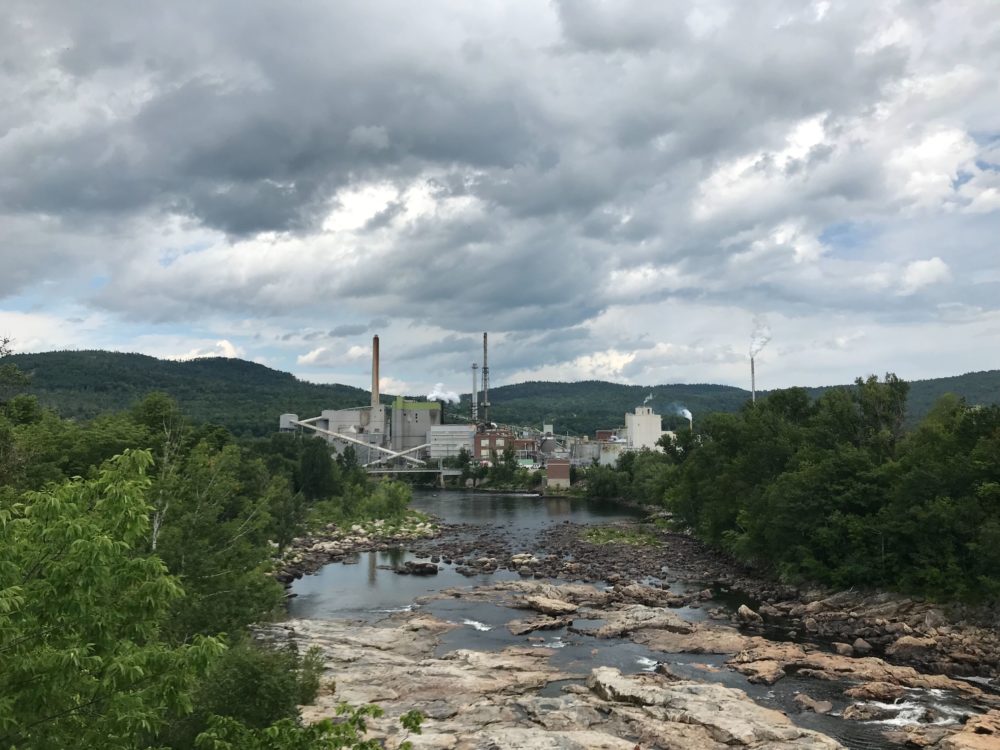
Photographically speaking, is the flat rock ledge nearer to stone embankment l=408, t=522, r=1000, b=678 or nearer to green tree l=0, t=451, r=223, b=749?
stone embankment l=408, t=522, r=1000, b=678

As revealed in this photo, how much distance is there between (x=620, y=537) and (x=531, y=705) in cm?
4687

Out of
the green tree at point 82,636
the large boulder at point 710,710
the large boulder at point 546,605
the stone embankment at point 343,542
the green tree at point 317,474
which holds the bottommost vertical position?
the stone embankment at point 343,542

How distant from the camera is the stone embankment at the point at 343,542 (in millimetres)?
55688

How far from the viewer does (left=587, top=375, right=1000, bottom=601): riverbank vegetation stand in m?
35.6

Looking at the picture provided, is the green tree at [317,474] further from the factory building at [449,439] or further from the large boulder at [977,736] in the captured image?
the large boulder at [977,736]

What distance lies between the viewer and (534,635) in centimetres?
3572

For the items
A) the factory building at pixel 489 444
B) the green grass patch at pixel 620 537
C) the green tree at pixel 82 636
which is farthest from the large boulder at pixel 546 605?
the factory building at pixel 489 444

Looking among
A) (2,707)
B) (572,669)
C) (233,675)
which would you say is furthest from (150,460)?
(572,669)

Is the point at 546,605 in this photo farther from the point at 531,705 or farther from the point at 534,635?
the point at 531,705

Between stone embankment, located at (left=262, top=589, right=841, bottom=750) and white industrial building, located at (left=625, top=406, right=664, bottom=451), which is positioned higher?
white industrial building, located at (left=625, top=406, right=664, bottom=451)

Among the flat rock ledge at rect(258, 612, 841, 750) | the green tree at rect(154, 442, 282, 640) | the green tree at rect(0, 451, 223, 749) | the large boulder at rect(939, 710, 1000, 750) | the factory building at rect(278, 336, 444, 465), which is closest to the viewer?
the green tree at rect(0, 451, 223, 749)

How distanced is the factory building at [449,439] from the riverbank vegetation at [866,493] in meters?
89.5

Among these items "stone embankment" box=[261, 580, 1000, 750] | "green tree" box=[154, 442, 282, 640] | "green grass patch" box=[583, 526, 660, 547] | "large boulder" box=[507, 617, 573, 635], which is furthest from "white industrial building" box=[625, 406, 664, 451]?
"green tree" box=[154, 442, 282, 640]

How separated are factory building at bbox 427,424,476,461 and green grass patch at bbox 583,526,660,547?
239 ft
